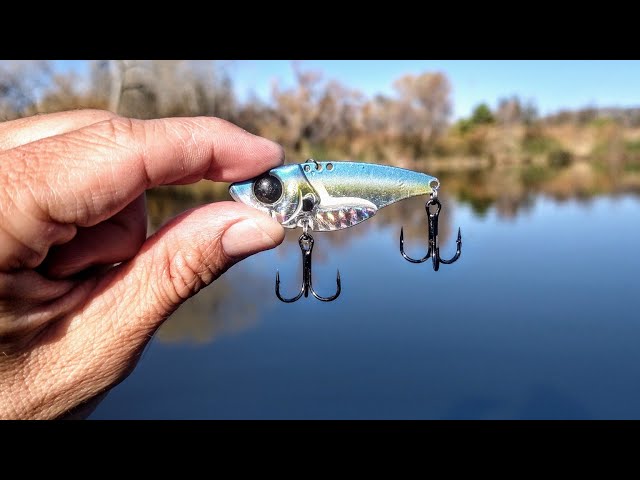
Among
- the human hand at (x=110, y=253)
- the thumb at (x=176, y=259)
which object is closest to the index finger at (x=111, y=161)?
the human hand at (x=110, y=253)

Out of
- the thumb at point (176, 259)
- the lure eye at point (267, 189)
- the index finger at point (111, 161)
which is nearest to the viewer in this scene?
the index finger at point (111, 161)

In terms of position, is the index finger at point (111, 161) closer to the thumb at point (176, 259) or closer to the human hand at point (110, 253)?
the human hand at point (110, 253)

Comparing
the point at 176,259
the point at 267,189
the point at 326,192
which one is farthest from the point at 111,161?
the point at 326,192

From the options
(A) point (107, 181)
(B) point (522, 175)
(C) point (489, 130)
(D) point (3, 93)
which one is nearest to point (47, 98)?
(D) point (3, 93)

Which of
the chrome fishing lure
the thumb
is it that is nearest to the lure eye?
the chrome fishing lure

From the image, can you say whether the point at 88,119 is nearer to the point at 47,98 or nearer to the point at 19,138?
the point at 19,138

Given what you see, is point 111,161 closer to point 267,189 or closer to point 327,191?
point 267,189
